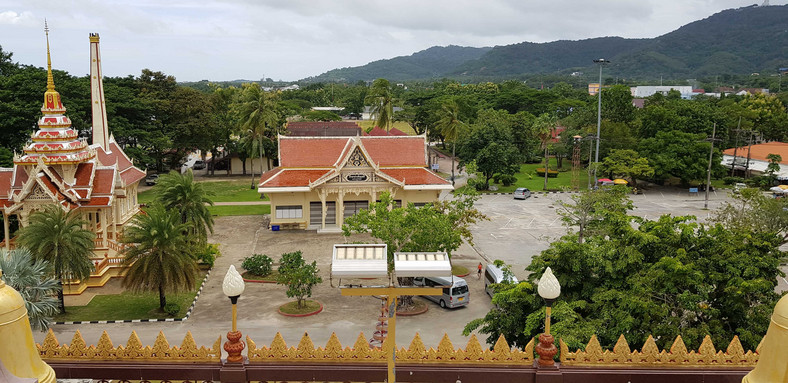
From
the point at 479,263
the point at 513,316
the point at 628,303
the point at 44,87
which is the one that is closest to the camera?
the point at 628,303

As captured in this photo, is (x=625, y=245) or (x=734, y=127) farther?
(x=734, y=127)

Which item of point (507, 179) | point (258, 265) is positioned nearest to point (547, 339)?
point (258, 265)

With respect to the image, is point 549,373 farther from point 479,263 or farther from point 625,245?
point 479,263

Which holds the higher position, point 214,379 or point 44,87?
point 44,87

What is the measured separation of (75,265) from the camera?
21953mm

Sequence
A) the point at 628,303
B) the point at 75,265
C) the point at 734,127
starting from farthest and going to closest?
the point at 734,127 → the point at 75,265 → the point at 628,303

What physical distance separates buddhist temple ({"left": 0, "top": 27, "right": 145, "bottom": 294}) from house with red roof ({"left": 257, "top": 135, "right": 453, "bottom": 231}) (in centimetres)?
1006

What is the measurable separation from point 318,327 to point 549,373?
14016 mm

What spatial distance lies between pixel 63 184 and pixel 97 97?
7194 mm

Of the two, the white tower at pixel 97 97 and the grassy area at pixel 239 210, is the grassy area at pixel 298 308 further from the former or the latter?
the grassy area at pixel 239 210

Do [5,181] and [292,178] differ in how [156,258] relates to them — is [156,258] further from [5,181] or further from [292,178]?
[292,178]

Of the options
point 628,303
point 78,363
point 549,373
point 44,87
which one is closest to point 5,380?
point 78,363

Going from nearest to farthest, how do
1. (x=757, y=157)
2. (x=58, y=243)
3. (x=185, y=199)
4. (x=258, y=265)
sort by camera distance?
(x=58, y=243) < (x=185, y=199) < (x=258, y=265) < (x=757, y=157)

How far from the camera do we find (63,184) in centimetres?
2648
